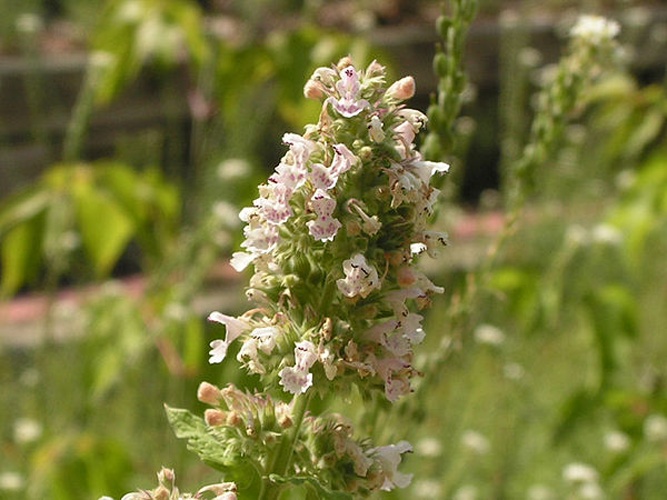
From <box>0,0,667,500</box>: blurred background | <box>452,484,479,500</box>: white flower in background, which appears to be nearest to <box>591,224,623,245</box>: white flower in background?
<box>0,0,667,500</box>: blurred background

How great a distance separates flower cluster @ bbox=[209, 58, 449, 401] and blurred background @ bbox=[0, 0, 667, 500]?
45cm

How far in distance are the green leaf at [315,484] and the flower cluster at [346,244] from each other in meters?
0.07

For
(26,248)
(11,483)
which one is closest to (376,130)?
(26,248)

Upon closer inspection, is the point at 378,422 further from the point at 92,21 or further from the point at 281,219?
the point at 92,21

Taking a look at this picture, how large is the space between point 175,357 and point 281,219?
1.44 meters

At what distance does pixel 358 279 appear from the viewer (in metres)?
0.82

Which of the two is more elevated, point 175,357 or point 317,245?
point 317,245

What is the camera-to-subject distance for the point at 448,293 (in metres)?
4.22

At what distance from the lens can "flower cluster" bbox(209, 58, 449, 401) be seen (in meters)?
0.84

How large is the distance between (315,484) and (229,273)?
162 inches

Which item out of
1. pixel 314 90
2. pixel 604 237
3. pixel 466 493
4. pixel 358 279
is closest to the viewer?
pixel 358 279

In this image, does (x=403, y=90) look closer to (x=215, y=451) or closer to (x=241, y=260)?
(x=241, y=260)

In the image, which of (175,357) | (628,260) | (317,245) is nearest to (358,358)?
(317,245)

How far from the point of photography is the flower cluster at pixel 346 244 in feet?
2.76
